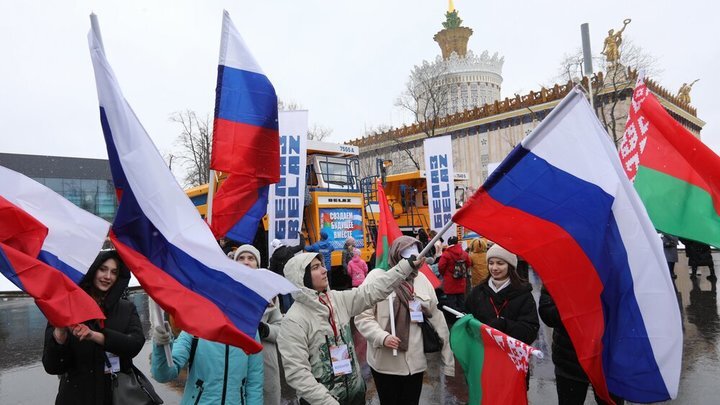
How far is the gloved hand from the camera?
9.29 feet

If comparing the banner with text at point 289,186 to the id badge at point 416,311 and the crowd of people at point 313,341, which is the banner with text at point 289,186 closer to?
the crowd of people at point 313,341

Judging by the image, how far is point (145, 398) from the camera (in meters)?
2.96

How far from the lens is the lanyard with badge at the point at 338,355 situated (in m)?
3.23

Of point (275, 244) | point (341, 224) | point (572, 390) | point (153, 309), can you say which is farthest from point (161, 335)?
point (341, 224)

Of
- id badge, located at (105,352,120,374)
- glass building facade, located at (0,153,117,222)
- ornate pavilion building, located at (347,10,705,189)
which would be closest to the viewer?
id badge, located at (105,352,120,374)

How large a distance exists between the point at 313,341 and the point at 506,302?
1.51 meters

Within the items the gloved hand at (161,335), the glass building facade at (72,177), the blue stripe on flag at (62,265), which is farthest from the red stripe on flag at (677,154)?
the glass building facade at (72,177)

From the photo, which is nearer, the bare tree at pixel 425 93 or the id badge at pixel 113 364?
the id badge at pixel 113 364

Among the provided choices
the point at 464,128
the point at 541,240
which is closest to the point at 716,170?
the point at 541,240

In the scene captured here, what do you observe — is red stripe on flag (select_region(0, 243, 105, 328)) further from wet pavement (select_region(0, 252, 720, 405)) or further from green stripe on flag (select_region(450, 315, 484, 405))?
wet pavement (select_region(0, 252, 720, 405))

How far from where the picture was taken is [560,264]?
119 inches

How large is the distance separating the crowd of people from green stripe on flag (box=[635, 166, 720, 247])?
1252 millimetres

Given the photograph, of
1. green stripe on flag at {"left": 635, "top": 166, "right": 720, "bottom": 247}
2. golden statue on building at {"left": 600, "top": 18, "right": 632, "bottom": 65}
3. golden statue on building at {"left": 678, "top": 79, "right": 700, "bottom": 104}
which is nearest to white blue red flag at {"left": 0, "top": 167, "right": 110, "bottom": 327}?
green stripe on flag at {"left": 635, "top": 166, "right": 720, "bottom": 247}

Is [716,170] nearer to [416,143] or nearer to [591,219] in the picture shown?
[591,219]
